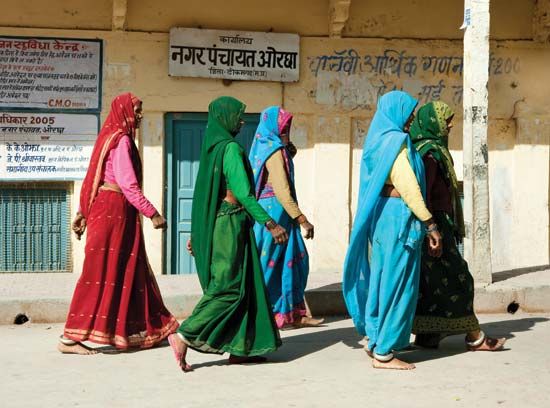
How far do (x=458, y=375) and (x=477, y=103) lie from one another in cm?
395

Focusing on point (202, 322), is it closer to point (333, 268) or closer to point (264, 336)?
point (264, 336)

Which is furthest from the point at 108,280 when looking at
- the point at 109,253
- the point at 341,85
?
the point at 341,85

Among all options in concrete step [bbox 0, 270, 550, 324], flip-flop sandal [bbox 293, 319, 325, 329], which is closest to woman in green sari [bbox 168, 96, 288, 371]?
flip-flop sandal [bbox 293, 319, 325, 329]

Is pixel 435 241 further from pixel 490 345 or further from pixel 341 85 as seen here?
pixel 341 85

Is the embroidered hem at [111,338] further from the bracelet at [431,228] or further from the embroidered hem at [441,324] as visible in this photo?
the bracelet at [431,228]

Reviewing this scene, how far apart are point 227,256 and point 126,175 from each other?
3.38ft

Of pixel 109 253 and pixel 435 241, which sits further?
pixel 109 253

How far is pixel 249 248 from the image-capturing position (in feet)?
23.1

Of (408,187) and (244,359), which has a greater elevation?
(408,187)

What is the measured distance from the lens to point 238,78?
11984 mm

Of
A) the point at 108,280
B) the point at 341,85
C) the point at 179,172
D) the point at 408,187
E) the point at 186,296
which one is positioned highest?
the point at 341,85

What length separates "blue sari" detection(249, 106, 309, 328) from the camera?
8.55m

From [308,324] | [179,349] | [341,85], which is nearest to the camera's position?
[179,349]

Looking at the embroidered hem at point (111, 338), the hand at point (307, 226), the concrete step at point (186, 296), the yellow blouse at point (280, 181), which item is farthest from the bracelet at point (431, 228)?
the concrete step at point (186, 296)
